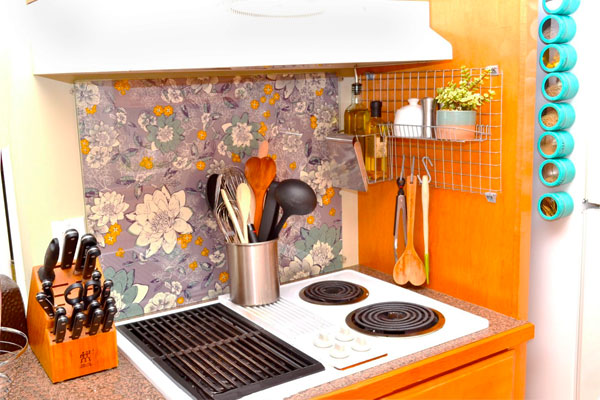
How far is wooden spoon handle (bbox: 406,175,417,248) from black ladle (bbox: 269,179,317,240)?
30 cm

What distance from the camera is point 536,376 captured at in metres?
1.73

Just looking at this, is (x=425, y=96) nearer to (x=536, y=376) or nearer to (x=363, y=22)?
(x=363, y=22)

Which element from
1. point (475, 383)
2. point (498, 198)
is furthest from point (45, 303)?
point (498, 198)

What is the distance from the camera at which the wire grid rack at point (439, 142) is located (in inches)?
62.9

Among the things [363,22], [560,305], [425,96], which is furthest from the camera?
[425,96]

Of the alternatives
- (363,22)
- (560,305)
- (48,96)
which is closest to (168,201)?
(48,96)

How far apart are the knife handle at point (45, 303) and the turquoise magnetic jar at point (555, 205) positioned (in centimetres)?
122

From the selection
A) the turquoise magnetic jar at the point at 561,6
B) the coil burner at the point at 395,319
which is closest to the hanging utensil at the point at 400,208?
the coil burner at the point at 395,319

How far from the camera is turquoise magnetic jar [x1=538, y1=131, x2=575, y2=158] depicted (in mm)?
1542

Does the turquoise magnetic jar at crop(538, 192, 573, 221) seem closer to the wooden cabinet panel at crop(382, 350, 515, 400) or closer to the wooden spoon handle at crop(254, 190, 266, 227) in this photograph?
the wooden cabinet panel at crop(382, 350, 515, 400)

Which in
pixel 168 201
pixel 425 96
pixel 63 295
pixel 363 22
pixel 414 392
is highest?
pixel 363 22

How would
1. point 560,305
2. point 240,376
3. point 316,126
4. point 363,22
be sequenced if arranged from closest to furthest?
point 240,376
point 363,22
point 560,305
point 316,126

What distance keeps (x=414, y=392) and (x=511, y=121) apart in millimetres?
704

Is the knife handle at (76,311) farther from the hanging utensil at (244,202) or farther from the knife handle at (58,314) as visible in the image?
the hanging utensil at (244,202)
